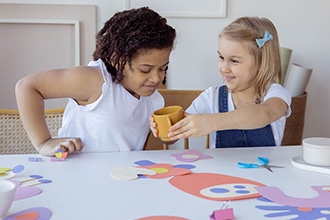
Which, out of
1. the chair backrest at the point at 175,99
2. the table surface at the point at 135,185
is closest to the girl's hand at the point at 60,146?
the table surface at the point at 135,185

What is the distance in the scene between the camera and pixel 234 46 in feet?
4.89

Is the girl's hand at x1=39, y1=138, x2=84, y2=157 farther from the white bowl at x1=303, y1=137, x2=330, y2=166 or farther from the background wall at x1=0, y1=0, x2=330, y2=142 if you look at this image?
the background wall at x1=0, y1=0, x2=330, y2=142

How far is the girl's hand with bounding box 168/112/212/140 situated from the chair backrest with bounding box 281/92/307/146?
1.19m

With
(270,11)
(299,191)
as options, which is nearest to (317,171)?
(299,191)

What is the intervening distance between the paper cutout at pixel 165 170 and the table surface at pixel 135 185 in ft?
0.08

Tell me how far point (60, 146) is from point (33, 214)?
365 mm

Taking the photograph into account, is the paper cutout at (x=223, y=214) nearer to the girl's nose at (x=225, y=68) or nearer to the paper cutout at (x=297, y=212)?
the paper cutout at (x=297, y=212)

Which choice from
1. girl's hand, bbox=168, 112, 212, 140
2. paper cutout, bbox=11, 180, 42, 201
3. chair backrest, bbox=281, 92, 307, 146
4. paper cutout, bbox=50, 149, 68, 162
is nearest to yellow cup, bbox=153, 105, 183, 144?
girl's hand, bbox=168, 112, 212, 140

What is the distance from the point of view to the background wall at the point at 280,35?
244 centimetres

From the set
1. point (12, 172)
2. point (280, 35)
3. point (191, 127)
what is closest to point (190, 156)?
point (191, 127)

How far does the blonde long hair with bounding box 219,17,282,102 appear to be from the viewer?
1503 millimetres

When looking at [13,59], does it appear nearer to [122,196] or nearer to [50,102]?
[50,102]

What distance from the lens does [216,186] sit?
37.1 inches

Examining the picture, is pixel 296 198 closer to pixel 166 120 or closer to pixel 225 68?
pixel 166 120
